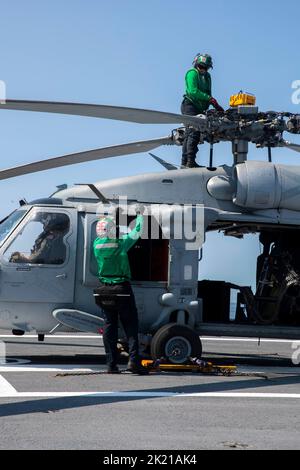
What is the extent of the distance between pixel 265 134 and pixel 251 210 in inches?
47.2

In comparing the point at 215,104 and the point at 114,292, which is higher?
the point at 215,104

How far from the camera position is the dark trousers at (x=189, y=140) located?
35.8ft

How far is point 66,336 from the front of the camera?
16578mm

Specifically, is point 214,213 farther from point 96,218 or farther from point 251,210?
point 96,218

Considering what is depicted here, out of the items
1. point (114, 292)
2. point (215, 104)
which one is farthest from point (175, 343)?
point (215, 104)

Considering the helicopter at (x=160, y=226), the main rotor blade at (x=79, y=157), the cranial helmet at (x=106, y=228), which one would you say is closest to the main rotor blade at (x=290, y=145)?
the helicopter at (x=160, y=226)

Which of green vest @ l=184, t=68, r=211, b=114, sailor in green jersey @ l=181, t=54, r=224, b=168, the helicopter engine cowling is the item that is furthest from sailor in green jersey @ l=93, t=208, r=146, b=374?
green vest @ l=184, t=68, r=211, b=114

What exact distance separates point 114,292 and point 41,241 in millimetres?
1629

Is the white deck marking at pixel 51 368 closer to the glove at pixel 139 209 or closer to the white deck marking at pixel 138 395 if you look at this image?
the white deck marking at pixel 138 395

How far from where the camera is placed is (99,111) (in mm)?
8906

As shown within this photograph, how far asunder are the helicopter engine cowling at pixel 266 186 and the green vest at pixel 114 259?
1.96 metres

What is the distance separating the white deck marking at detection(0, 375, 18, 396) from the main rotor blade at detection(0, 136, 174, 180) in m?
3.09

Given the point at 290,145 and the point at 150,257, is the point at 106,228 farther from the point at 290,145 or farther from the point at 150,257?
the point at 290,145

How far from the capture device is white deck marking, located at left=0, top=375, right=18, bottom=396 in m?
7.92
